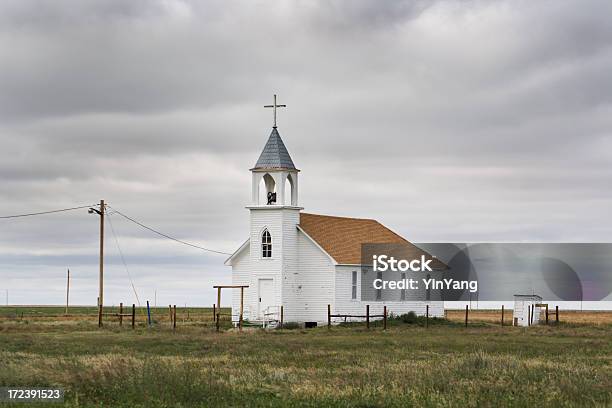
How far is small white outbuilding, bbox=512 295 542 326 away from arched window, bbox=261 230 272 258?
15.0 m

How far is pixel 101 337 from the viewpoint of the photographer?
149 ft

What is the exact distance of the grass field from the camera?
2089 cm

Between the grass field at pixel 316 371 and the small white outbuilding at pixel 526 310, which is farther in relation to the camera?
the small white outbuilding at pixel 526 310

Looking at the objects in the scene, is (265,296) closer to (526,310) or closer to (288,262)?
(288,262)

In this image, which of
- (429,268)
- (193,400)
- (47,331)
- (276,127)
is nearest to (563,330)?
(429,268)

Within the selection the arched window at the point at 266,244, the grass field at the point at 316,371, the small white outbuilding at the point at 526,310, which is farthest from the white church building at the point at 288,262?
the grass field at the point at 316,371

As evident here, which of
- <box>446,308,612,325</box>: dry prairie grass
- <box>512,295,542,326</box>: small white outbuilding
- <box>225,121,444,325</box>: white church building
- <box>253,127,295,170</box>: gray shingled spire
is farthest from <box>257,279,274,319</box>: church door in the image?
<box>446,308,612,325</box>: dry prairie grass

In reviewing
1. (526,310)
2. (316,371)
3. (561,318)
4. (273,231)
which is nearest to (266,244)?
(273,231)

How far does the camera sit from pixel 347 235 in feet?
201

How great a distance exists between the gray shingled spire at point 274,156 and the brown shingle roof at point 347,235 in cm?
390

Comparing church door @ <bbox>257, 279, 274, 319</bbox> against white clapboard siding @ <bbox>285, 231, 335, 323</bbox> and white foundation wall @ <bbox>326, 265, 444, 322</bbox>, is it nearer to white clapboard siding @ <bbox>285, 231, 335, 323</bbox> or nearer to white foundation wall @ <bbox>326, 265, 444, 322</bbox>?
white clapboard siding @ <bbox>285, 231, 335, 323</bbox>

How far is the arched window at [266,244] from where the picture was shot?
185ft

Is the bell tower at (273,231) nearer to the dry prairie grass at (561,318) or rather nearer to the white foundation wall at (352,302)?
the white foundation wall at (352,302)

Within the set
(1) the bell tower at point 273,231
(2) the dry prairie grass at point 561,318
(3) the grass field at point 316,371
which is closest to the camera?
(3) the grass field at point 316,371
